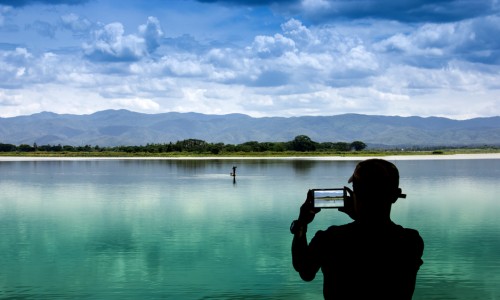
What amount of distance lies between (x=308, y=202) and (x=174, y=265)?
17.3m

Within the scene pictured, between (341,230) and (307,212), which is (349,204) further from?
(307,212)

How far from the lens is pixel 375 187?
384cm

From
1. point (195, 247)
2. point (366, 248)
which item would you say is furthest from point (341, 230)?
point (195, 247)

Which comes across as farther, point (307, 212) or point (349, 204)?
point (349, 204)

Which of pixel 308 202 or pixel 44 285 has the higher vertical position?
pixel 308 202

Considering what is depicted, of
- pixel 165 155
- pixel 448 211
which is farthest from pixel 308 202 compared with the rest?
pixel 165 155

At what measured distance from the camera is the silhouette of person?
3.83 m

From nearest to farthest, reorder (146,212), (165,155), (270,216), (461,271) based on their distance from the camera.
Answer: (461,271), (270,216), (146,212), (165,155)

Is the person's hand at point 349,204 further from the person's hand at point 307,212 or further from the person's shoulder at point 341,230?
the person's hand at point 307,212

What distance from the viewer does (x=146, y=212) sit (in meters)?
37.2

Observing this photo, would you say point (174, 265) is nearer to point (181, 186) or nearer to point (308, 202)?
point (308, 202)

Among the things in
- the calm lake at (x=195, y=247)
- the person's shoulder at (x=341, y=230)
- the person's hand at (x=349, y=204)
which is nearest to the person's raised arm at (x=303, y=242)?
the person's shoulder at (x=341, y=230)

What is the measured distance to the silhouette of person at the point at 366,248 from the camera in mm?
3830

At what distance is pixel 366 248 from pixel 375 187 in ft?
1.32
